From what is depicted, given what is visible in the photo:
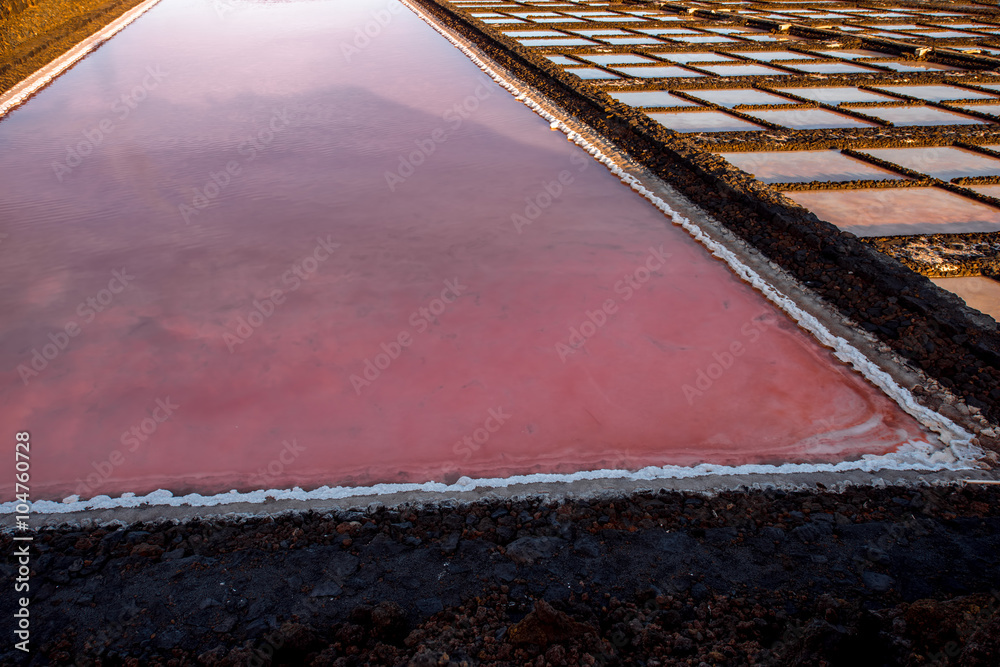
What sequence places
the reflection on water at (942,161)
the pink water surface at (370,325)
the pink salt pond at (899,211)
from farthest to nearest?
the reflection on water at (942,161)
the pink salt pond at (899,211)
the pink water surface at (370,325)

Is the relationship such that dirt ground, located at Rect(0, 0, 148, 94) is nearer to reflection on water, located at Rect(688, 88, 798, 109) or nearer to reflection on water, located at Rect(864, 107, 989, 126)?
reflection on water, located at Rect(688, 88, 798, 109)

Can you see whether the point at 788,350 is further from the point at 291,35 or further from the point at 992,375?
the point at 291,35

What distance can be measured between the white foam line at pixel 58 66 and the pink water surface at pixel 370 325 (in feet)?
4.59

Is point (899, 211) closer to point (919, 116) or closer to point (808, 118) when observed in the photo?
point (808, 118)

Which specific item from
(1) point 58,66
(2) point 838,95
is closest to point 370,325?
(2) point 838,95

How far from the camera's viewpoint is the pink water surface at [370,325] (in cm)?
215

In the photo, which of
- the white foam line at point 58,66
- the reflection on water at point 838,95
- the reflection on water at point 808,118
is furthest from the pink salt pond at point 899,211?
the white foam line at point 58,66

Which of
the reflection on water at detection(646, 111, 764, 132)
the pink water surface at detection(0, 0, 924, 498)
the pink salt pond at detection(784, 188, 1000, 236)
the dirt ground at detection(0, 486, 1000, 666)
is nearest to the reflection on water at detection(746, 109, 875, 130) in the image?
the reflection on water at detection(646, 111, 764, 132)

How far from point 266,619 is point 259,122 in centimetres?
474

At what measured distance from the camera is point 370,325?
2752 mm

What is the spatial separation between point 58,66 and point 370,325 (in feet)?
23.9

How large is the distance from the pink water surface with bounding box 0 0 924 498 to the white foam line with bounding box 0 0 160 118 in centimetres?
140

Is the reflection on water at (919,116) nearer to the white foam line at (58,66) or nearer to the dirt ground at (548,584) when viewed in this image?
the dirt ground at (548,584)

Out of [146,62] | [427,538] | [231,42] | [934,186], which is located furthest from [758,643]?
Result: [231,42]
